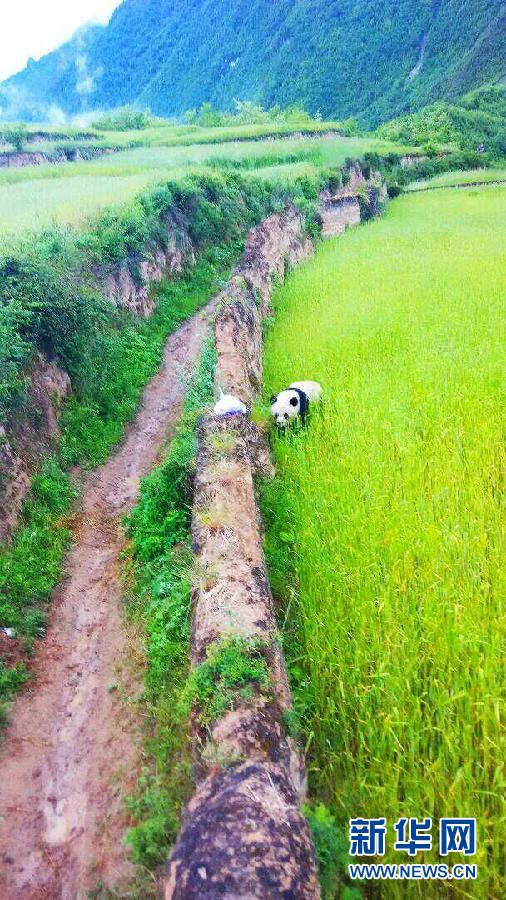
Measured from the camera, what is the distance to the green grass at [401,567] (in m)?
3.07

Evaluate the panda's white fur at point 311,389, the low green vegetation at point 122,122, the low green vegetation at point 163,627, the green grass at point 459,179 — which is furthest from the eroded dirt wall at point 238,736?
the low green vegetation at point 122,122

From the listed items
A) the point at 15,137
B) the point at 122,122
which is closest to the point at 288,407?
the point at 15,137

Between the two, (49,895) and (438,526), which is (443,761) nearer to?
(438,526)

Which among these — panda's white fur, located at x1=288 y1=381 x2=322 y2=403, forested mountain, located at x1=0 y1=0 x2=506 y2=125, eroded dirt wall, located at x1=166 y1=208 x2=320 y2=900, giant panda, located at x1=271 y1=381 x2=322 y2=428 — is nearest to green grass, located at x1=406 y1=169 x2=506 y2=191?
panda's white fur, located at x1=288 y1=381 x2=322 y2=403

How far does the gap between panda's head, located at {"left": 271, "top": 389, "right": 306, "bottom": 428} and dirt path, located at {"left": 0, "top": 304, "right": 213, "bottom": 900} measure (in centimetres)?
253

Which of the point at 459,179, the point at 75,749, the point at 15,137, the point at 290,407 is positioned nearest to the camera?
the point at 75,749

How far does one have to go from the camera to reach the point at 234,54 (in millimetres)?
129250

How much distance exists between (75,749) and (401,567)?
2914 mm

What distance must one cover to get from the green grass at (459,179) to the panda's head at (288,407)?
35914 mm

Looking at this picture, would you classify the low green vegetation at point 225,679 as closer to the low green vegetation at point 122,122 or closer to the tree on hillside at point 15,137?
the tree on hillside at point 15,137

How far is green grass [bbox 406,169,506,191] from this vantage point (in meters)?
36.6

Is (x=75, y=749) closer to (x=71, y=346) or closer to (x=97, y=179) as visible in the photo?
(x=71, y=346)

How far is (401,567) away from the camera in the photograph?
434cm

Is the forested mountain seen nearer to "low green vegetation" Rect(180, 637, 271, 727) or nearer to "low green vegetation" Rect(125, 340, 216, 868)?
"low green vegetation" Rect(125, 340, 216, 868)
